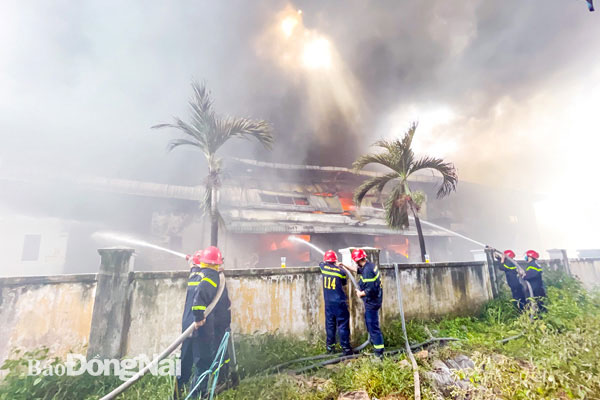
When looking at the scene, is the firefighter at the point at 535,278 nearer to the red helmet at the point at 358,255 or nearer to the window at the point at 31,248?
the red helmet at the point at 358,255

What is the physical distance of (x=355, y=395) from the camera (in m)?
3.63

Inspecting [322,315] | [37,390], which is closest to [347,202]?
[322,315]

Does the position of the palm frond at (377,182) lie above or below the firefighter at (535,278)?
above

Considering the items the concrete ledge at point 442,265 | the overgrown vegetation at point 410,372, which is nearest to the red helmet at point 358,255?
the concrete ledge at point 442,265

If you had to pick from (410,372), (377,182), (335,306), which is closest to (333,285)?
(335,306)

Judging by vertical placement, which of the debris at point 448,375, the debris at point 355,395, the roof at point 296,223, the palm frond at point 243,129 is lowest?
the debris at point 355,395

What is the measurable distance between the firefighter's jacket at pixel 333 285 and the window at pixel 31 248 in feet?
48.7

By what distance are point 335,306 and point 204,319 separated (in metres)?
2.51

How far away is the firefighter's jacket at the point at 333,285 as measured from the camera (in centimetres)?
512

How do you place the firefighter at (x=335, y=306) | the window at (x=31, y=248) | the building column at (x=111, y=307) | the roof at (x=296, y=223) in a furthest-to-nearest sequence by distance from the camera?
the roof at (x=296, y=223) < the window at (x=31, y=248) < the firefighter at (x=335, y=306) < the building column at (x=111, y=307)

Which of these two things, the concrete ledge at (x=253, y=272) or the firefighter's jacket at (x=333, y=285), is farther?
the firefighter's jacket at (x=333, y=285)

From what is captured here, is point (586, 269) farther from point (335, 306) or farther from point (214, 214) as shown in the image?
point (214, 214)

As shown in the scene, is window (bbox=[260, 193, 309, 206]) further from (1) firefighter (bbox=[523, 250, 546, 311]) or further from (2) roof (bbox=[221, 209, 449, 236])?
(1) firefighter (bbox=[523, 250, 546, 311])

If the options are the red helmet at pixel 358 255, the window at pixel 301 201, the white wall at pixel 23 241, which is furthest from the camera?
the window at pixel 301 201
